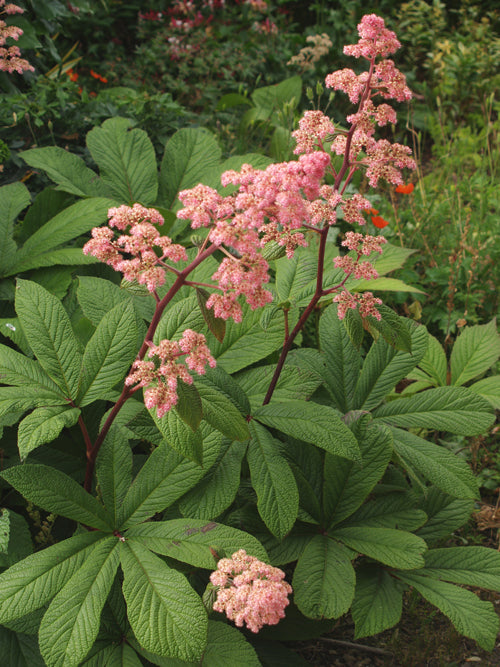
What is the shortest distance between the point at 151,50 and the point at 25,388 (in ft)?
13.3

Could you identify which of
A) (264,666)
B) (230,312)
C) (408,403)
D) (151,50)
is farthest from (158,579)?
(151,50)

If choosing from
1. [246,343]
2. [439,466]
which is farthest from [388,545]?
[246,343]

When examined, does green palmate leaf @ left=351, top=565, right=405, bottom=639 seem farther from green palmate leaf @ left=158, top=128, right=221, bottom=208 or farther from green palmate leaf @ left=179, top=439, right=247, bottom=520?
green palmate leaf @ left=158, top=128, right=221, bottom=208

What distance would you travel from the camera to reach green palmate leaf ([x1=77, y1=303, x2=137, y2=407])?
1396 mm

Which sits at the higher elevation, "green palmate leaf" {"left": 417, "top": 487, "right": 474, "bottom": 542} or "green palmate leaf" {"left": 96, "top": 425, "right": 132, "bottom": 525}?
"green palmate leaf" {"left": 96, "top": 425, "right": 132, "bottom": 525}

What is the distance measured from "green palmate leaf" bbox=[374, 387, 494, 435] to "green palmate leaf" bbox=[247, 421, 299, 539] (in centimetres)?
39

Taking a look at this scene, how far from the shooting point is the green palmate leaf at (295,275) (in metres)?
1.76

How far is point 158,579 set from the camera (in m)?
1.24

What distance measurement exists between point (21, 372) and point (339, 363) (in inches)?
33.8

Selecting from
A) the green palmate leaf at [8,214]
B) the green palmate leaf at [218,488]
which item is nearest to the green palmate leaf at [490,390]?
the green palmate leaf at [218,488]

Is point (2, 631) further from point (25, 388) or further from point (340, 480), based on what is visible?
point (340, 480)

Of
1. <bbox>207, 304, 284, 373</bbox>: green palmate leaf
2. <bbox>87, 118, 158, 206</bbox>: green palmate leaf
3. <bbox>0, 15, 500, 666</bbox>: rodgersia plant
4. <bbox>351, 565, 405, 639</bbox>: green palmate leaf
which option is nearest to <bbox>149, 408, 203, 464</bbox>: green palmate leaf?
<bbox>0, 15, 500, 666</bbox>: rodgersia plant

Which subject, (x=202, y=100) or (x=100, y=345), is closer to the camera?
(x=100, y=345)

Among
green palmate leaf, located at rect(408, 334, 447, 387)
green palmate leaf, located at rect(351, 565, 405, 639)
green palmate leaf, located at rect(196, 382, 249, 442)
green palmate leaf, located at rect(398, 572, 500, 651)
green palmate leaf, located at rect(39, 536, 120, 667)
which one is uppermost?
green palmate leaf, located at rect(196, 382, 249, 442)
